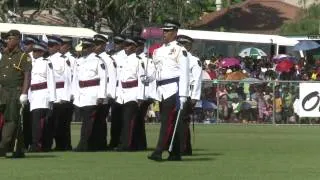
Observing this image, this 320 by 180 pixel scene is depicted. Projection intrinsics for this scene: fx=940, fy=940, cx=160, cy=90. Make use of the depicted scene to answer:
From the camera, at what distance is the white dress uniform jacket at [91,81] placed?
1720cm

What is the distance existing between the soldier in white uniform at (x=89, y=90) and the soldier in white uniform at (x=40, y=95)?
21.0 inches

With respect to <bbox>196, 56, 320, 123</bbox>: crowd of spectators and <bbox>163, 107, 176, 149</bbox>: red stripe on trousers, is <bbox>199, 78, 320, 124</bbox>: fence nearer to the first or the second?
<bbox>196, 56, 320, 123</bbox>: crowd of spectators

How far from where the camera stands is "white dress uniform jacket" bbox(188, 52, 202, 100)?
593 inches

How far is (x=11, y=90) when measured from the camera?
49.6ft

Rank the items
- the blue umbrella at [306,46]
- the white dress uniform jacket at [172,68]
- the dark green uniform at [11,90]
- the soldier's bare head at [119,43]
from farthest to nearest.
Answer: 1. the blue umbrella at [306,46]
2. the soldier's bare head at [119,43]
3. the dark green uniform at [11,90]
4. the white dress uniform jacket at [172,68]

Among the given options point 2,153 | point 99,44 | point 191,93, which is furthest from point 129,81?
point 2,153

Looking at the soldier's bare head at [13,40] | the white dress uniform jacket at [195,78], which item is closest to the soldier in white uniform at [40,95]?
the soldier's bare head at [13,40]

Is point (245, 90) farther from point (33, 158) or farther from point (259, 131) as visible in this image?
point (33, 158)

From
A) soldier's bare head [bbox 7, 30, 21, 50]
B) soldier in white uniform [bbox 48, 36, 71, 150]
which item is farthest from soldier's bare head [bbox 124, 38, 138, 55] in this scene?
soldier's bare head [bbox 7, 30, 21, 50]

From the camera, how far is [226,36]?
4609cm

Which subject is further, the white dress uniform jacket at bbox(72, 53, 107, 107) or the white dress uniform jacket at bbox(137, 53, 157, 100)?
the white dress uniform jacket at bbox(137, 53, 157, 100)

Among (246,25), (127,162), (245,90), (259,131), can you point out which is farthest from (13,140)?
(246,25)

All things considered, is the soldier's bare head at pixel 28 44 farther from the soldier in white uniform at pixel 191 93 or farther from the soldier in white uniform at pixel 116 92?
the soldier in white uniform at pixel 191 93

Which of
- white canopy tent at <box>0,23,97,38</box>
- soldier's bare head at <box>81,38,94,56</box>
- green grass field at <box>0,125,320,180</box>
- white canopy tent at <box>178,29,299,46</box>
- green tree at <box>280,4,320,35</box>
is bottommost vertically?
green grass field at <box>0,125,320,180</box>
